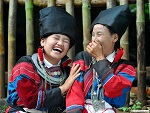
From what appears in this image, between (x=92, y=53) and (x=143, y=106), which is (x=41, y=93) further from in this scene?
(x=143, y=106)

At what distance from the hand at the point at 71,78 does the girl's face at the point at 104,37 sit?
9.8 inches

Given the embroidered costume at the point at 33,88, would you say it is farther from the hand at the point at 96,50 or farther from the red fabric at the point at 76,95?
the hand at the point at 96,50

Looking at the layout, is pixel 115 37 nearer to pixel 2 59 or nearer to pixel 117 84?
pixel 117 84

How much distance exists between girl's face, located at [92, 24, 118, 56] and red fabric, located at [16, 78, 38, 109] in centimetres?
59

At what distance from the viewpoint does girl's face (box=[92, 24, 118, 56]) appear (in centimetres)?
306

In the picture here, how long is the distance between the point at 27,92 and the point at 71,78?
0.35 m

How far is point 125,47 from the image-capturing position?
179 inches

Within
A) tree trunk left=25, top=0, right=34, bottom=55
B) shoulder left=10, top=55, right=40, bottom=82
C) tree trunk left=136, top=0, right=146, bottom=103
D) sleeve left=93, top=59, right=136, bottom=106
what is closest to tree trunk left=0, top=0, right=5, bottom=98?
tree trunk left=25, top=0, right=34, bottom=55

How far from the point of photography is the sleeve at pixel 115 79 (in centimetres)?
290

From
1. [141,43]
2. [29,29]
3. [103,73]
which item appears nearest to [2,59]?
[29,29]

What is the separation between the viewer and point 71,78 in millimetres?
3070

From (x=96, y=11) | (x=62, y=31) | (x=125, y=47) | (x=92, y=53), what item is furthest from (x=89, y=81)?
(x=96, y=11)

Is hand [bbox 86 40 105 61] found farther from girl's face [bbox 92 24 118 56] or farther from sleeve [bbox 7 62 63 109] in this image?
sleeve [bbox 7 62 63 109]

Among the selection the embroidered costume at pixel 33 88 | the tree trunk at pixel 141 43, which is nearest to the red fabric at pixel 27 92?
the embroidered costume at pixel 33 88
